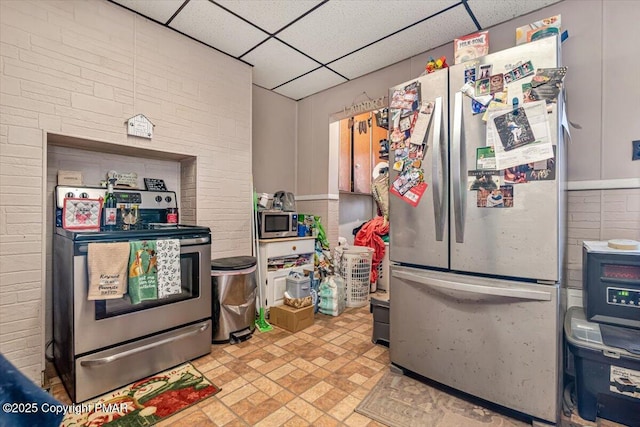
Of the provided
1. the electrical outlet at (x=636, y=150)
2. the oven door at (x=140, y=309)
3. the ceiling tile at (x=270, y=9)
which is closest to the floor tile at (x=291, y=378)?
the oven door at (x=140, y=309)

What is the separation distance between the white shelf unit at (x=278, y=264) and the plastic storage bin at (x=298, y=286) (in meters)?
0.10

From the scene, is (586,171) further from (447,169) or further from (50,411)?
(50,411)

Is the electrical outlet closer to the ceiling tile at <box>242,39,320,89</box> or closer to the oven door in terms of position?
the ceiling tile at <box>242,39,320,89</box>

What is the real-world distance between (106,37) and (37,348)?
87.7 inches

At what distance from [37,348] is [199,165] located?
1.74m

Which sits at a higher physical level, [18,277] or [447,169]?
[447,169]

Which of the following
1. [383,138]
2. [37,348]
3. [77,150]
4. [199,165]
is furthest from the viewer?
[383,138]

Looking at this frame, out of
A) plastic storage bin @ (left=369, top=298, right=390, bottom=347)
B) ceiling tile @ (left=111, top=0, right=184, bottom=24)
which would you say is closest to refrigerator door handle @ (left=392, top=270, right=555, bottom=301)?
plastic storage bin @ (left=369, top=298, right=390, bottom=347)

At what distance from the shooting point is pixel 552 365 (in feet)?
4.87

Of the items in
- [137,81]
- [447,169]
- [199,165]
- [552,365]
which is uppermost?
[137,81]

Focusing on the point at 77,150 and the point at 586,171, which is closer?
the point at 586,171

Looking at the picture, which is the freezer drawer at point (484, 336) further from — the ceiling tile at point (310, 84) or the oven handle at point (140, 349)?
the ceiling tile at point (310, 84)

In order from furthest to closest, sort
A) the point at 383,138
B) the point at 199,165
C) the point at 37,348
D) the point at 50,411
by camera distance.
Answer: the point at 383,138 < the point at 199,165 < the point at 37,348 < the point at 50,411

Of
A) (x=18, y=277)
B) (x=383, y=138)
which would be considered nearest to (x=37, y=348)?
(x=18, y=277)
